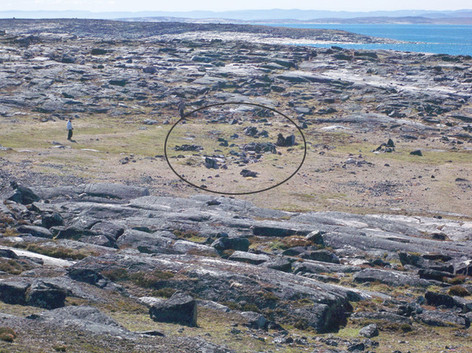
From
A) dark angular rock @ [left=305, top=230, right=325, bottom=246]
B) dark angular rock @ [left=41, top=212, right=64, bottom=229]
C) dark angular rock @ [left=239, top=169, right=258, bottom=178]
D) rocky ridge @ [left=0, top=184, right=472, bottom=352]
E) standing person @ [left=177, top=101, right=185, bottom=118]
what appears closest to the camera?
rocky ridge @ [left=0, top=184, right=472, bottom=352]

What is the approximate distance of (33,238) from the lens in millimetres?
22641

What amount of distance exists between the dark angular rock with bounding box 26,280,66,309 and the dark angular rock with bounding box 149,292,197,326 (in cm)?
242

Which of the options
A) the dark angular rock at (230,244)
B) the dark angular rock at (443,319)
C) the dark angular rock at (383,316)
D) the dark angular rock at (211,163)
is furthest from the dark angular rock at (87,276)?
the dark angular rock at (211,163)

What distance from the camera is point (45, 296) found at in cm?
1573

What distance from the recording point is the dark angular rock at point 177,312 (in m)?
15.8

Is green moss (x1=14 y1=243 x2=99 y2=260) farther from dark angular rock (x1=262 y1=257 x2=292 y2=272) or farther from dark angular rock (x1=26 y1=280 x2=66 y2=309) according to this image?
dark angular rock (x1=262 y1=257 x2=292 y2=272)

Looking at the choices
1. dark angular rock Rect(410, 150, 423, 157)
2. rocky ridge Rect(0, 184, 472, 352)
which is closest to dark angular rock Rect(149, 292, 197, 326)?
rocky ridge Rect(0, 184, 472, 352)

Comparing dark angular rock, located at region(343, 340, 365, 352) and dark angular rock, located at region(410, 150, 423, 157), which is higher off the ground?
dark angular rock, located at region(343, 340, 365, 352)

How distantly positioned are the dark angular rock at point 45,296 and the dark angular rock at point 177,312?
95.3 inches

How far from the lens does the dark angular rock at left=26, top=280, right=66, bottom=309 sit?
1563cm

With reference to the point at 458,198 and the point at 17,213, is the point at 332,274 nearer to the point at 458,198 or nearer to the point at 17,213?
the point at 17,213

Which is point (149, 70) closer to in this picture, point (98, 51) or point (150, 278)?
point (98, 51)

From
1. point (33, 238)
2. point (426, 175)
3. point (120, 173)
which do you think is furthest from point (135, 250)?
point (426, 175)

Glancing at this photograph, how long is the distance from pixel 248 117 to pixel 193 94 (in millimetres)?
12805
